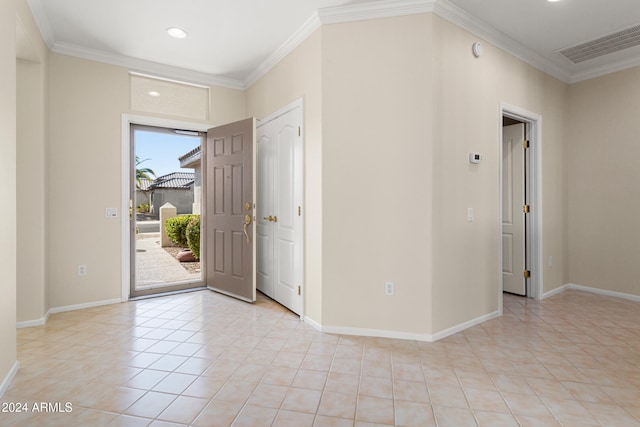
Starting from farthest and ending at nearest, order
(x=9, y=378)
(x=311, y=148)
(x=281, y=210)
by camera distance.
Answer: (x=281, y=210) → (x=311, y=148) → (x=9, y=378)

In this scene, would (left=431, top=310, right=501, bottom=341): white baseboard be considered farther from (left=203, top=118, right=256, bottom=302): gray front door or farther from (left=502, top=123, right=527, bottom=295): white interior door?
(left=203, top=118, right=256, bottom=302): gray front door

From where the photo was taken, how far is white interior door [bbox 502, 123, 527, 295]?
407 cm

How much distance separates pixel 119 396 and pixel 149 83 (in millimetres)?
3391

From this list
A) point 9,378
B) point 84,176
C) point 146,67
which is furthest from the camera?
point 146,67

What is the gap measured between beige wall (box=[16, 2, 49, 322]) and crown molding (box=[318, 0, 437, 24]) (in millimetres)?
2553

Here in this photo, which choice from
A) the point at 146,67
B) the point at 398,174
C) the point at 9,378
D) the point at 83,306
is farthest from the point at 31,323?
the point at 398,174

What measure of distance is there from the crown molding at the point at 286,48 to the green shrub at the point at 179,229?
97.7 inches

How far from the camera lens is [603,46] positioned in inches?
141

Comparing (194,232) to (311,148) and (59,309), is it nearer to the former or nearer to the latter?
(59,309)

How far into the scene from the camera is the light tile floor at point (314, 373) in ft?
5.94

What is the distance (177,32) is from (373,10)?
6.12 ft

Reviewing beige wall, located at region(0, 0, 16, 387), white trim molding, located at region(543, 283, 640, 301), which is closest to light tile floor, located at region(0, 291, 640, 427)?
beige wall, located at region(0, 0, 16, 387)

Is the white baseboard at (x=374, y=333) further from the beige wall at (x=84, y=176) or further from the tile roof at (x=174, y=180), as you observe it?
the tile roof at (x=174, y=180)

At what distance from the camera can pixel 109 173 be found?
374 cm
